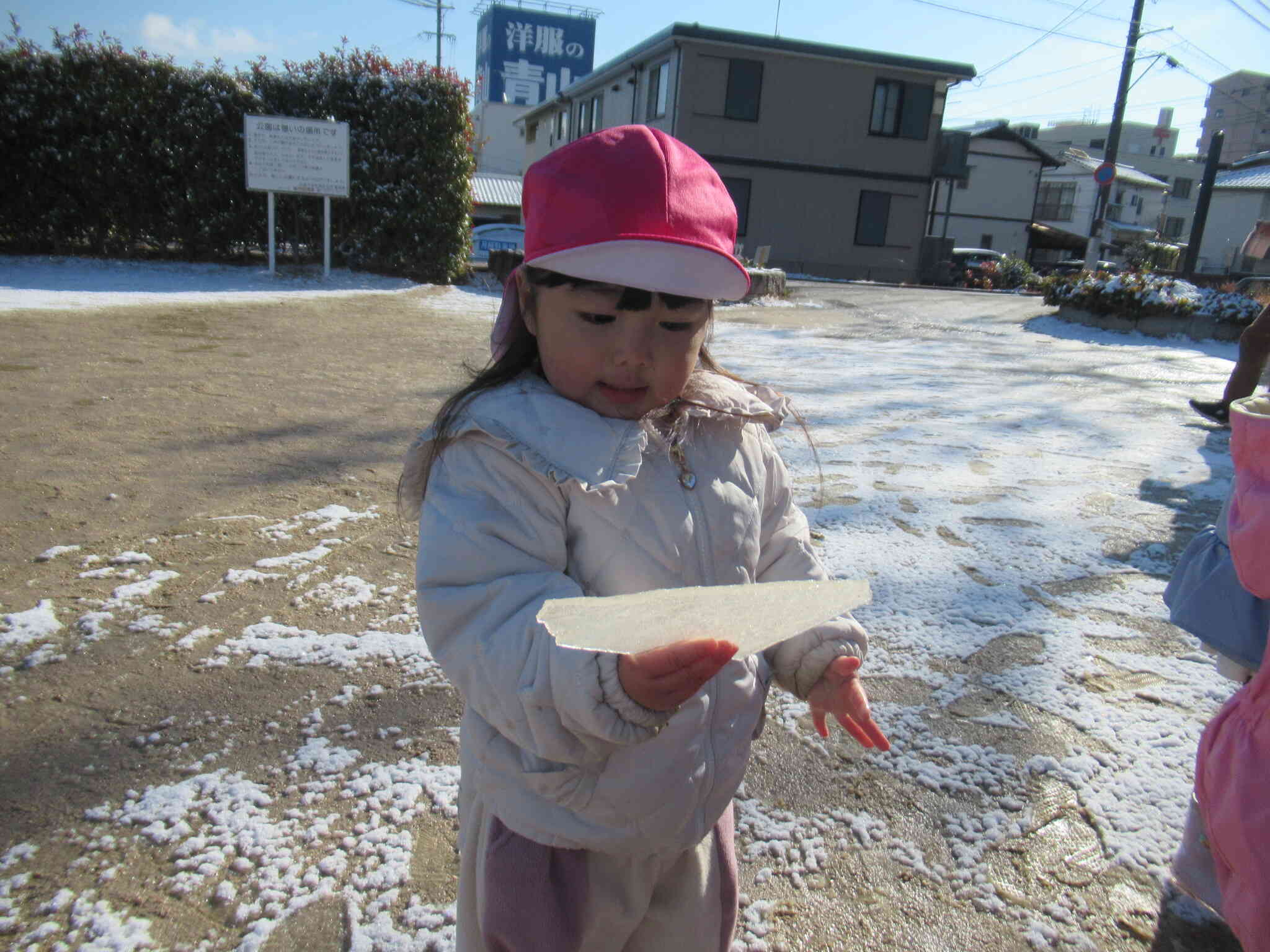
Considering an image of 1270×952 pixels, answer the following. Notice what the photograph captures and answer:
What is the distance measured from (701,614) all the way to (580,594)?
260 millimetres

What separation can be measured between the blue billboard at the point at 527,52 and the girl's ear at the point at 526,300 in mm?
54250

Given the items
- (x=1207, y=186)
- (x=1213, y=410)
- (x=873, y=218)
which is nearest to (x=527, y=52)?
(x=873, y=218)

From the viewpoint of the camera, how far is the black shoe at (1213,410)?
202 inches

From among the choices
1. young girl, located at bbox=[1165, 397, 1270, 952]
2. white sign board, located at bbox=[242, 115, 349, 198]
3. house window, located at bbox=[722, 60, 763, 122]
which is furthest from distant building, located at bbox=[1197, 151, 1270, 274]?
young girl, located at bbox=[1165, 397, 1270, 952]

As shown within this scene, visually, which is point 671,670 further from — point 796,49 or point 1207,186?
point 796,49

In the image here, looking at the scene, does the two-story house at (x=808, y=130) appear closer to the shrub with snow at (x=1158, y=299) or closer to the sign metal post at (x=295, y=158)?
the sign metal post at (x=295, y=158)

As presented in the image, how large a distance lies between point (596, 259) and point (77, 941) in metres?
1.26

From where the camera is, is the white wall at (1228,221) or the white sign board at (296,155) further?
the white wall at (1228,221)

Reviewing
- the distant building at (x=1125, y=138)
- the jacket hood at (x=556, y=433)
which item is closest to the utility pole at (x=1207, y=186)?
the jacket hood at (x=556, y=433)

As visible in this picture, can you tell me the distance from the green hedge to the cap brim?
11.0m

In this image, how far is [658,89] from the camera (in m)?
21.7

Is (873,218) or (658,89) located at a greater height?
(658,89)

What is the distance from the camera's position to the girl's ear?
1.16 metres

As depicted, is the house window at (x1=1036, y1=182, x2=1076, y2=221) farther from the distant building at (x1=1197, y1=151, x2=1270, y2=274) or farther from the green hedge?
the green hedge
